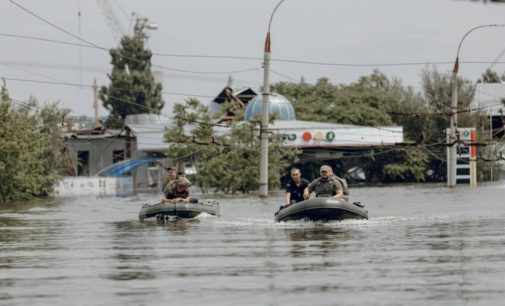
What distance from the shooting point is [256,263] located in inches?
835

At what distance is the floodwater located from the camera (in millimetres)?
16531

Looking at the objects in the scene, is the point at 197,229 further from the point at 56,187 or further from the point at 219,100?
the point at 219,100

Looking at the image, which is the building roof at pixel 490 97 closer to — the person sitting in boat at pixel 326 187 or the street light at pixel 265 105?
the street light at pixel 265 105

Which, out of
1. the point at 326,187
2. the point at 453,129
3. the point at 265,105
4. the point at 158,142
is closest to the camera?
the point at 326,187

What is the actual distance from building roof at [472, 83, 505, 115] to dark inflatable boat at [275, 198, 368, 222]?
289ft

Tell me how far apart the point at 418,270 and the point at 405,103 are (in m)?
99.1

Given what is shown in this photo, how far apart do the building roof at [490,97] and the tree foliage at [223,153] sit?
4687cm

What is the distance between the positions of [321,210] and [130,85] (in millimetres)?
95566

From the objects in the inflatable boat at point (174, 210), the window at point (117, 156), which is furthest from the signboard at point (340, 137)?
the inflatable boat at point (174, 210)

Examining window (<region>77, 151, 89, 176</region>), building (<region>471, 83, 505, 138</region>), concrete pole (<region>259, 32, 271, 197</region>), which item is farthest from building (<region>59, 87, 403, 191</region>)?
concrete pole (<region>259, 32, 271, 197</region>)

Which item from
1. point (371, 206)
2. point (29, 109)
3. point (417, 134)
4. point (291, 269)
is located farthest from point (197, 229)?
point (417, 134)

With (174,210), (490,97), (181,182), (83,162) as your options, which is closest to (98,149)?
(83,162)

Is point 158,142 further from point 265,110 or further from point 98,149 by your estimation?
point 265,110

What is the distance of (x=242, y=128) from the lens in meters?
77.8
